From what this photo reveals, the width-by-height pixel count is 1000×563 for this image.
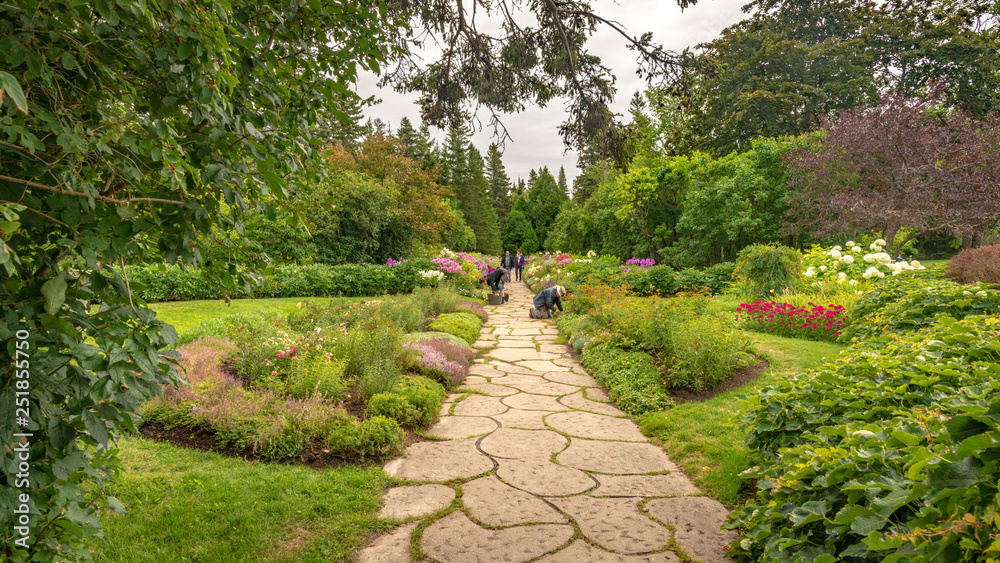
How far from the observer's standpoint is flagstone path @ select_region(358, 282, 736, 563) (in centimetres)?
248

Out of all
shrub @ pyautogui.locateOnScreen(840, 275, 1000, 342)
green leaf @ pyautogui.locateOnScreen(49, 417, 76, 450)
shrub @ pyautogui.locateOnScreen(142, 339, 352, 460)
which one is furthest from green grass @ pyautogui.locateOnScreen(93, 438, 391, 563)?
shrub @ pyautogui.locateOnScreen(840, 275, 1000, 342)

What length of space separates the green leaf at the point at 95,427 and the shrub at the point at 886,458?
2.03m

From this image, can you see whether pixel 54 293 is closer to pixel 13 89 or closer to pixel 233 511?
pixel 13 89

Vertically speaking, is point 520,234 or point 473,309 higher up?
point 520,234

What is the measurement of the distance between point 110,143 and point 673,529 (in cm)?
316

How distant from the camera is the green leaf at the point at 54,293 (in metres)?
1.08

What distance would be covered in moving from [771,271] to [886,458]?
9208mm

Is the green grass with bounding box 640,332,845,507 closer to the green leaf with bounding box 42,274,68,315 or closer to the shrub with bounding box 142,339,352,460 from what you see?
the shrub with bounding box 142,339,352,460

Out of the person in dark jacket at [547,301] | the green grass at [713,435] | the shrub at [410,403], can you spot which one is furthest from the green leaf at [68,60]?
the person in dark jacket at [547,301]

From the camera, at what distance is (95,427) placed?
46.0 inches

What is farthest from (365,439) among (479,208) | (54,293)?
(479,208)

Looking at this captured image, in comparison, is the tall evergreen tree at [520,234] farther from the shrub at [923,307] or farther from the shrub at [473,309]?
the shrub at [923,307]

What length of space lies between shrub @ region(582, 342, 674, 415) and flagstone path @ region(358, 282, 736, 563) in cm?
18

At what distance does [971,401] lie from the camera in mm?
1676
